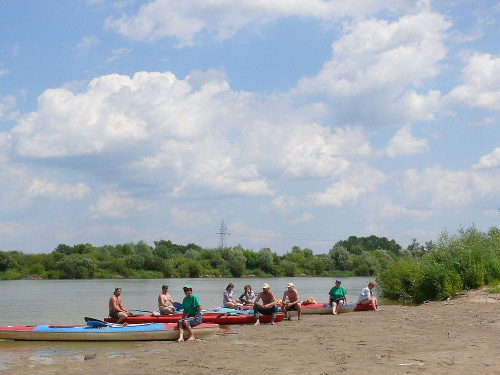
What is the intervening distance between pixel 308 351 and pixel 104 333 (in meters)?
5.97

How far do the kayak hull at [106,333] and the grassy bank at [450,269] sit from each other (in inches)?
502

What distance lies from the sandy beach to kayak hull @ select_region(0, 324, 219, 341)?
0.36 meters

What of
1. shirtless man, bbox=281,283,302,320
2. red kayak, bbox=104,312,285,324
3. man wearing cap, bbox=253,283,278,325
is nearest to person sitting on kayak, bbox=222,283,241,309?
red kayak, bbox=104,312,285,324

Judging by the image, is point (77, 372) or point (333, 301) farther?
point (333, 301)

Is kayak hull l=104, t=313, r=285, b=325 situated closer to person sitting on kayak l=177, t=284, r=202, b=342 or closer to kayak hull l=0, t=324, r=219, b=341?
kayak hull l=0, t=324, r=219, b=341

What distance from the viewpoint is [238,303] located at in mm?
20344

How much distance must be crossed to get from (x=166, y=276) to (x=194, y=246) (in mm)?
36500

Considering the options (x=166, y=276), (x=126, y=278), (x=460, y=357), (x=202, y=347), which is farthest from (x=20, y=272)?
(x=460, y=357)

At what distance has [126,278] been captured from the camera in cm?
6912

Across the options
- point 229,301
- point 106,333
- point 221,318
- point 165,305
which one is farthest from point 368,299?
point 106,333

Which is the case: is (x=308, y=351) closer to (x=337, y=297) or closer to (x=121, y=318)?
(x=121, y=318)

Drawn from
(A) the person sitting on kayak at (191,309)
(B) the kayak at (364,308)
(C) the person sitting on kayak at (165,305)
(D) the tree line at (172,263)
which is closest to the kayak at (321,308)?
(B) the kayak at (364,308)

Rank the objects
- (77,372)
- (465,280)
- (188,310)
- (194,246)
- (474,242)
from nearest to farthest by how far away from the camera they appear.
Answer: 1. (77,372)
2. (188,310)
3. (465,280)
4. (474,242)
5. (194,246)

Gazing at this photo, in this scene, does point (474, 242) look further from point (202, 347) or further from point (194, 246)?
point (194, 246)
